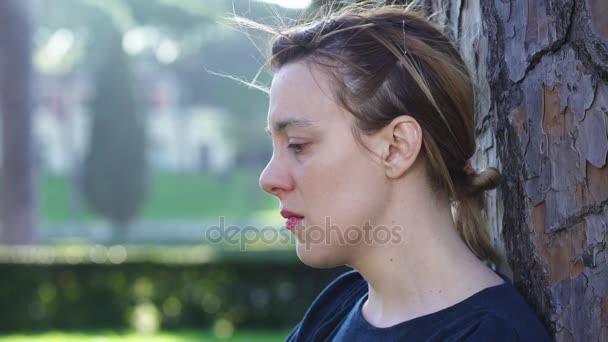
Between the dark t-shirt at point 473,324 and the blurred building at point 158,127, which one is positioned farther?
the blurred building at point 158,127

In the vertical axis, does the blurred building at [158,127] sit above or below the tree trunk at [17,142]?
above

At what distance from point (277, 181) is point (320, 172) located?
101 mm

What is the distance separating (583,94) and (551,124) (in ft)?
0.38

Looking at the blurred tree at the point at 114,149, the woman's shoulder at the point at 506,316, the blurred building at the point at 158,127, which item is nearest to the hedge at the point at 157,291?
the woman's shoulder at the point at 506,316

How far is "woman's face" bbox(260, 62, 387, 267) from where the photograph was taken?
1.67 m

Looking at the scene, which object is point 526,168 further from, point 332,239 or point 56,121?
point 56,121

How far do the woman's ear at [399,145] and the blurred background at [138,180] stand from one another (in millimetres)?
466

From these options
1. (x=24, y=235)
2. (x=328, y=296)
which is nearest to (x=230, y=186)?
(x=24, y=235)

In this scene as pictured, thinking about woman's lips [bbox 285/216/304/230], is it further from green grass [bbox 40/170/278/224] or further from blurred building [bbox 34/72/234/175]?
green grass [bbox 40/170/278/224]

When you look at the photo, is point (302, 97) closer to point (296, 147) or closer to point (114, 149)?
point (296, 147)

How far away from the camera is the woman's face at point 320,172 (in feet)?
5.49

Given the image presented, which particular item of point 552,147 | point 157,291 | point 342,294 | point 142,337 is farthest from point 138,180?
point 552,147

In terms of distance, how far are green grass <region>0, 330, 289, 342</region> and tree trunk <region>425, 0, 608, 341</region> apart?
6.53 meters

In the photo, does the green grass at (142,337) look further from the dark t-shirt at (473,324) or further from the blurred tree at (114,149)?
the blurred tree at (114,149)
